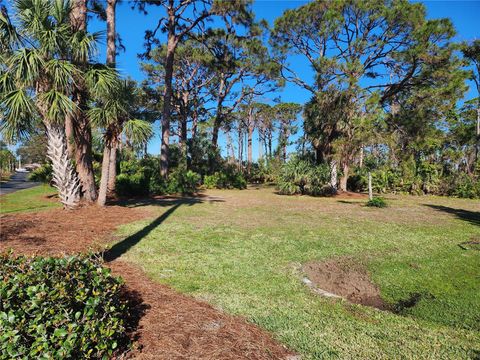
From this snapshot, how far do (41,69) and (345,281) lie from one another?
7210 mm

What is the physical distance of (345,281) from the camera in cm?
437

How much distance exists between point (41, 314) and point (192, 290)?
1906 mm

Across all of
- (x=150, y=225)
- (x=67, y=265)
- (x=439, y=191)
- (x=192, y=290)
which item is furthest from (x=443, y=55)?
(x=67, y=265)

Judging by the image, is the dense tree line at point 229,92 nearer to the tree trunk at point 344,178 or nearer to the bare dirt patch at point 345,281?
the tree trunk at point 344,178

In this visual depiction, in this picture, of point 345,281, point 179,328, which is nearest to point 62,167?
point 179,328

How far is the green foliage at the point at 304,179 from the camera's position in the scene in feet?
52.8

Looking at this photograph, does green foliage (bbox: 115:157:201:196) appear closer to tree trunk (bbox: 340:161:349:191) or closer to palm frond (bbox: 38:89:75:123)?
palm frond (bbox: 38:89:75:123)

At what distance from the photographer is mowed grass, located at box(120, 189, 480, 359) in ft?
9.06

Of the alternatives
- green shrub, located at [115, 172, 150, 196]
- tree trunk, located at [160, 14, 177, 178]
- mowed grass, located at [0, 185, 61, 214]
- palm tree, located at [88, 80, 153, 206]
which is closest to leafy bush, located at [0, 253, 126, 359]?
palm tree, located at [88, 80, 153, 206]

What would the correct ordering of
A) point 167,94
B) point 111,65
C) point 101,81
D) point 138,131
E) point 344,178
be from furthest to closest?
1. point 344,178
2. point 167,94
3. point 111,65
4. point 138,131
5. point 101,81

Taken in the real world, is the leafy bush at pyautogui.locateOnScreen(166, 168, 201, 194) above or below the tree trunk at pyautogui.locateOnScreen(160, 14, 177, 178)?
below

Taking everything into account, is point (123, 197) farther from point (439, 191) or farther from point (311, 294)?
point (439, 191)

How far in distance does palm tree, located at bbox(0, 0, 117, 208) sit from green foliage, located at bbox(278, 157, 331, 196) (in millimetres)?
11016

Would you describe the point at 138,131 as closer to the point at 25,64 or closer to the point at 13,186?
the point at 25,64
